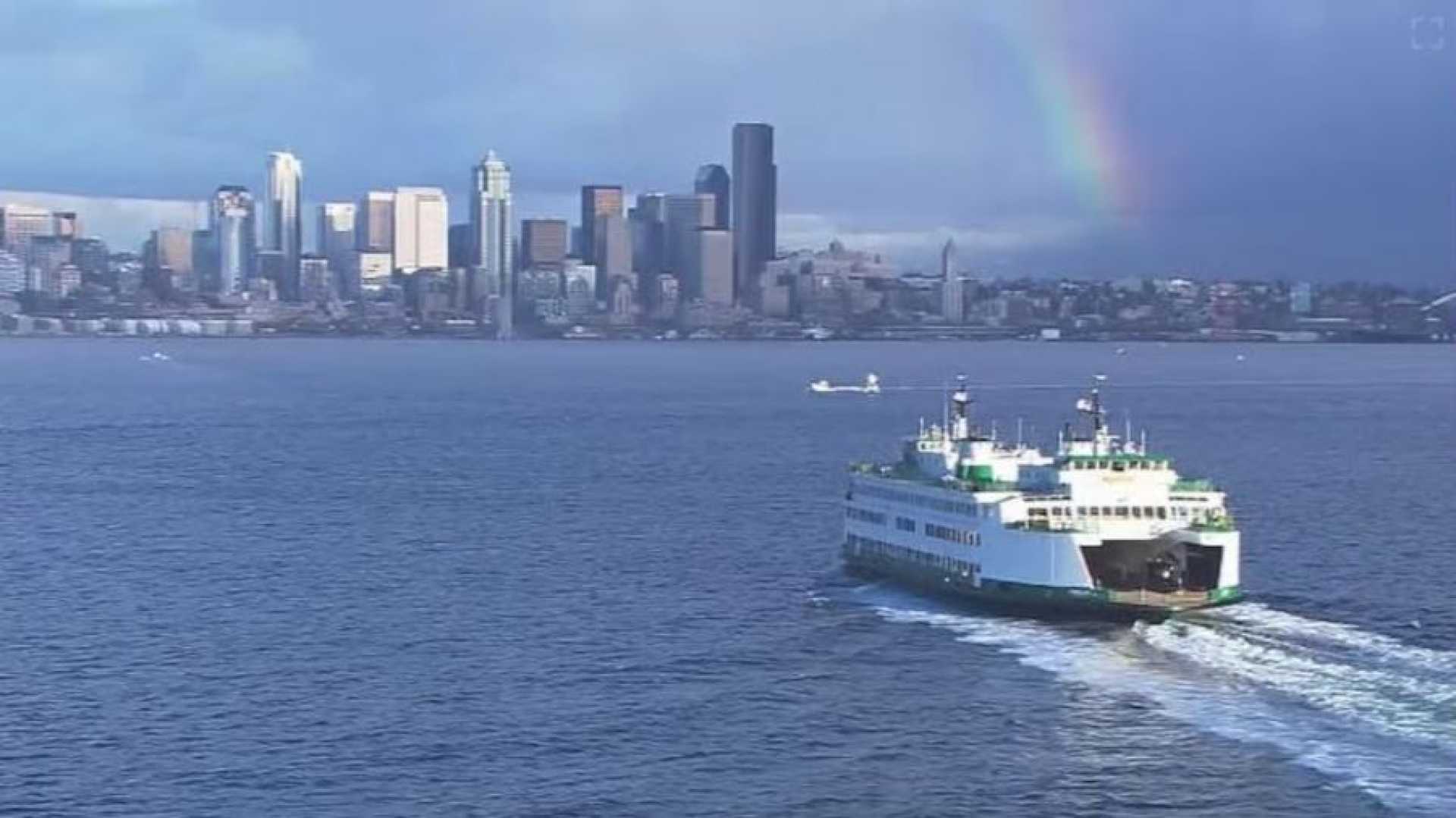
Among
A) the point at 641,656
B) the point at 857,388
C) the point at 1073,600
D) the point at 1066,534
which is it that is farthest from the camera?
the point at 857,388

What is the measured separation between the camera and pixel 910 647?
31.2 metres

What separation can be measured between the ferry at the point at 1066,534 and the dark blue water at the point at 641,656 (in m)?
0.62

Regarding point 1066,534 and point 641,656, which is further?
point 1066,534

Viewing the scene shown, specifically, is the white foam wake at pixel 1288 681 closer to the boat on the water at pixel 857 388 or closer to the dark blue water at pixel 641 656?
the dark blue water at pixel 641 656

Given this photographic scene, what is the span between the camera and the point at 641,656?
30.2 metres

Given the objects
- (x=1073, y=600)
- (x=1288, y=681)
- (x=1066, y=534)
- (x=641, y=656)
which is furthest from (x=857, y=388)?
(x=1288, y=681)

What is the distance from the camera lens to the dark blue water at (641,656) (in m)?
23.3

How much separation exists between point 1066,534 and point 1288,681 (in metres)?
6.13

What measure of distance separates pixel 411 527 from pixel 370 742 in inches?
836

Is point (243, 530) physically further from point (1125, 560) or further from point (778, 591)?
point (1125, 560)

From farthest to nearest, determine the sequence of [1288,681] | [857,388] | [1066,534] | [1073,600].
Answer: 1. [857,388]
2. [1066,534]
3. [1073,600]
4. [1288,681]

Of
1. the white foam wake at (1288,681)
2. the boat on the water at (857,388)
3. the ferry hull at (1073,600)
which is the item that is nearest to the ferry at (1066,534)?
the ferry hull at (1073,600)

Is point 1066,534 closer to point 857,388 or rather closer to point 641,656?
point 641,656

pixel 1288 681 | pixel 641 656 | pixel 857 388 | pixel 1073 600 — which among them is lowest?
pixel 857 388
